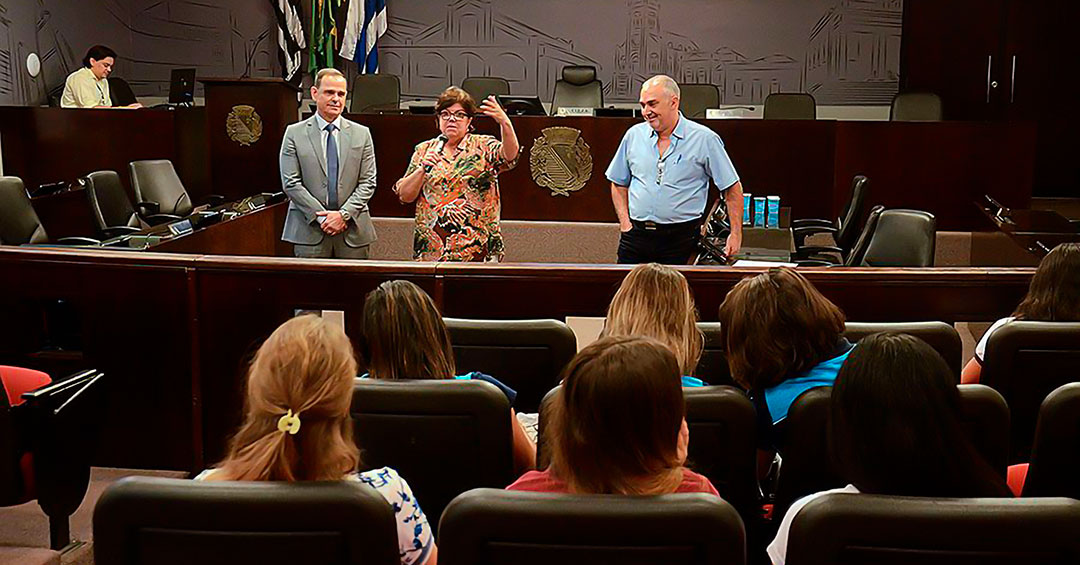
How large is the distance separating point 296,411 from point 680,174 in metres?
4.07

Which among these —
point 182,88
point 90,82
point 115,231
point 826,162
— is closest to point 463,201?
point 115,231

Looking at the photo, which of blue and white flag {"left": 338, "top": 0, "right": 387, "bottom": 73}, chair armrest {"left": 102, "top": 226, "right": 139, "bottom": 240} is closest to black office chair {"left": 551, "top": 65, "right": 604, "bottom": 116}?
blue and white flag {"left": 338, "top": 0, "right": 387, "bottom": 73}

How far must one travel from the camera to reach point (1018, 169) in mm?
9305

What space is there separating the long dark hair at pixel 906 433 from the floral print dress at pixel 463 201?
351cm

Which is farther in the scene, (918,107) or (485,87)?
(485,87)

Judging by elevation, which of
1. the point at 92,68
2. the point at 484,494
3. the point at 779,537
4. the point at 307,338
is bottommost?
the point at 779,537

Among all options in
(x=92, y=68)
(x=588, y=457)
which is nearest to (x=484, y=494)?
(x=588, y=457)

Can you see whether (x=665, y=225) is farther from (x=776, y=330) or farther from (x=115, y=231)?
(x=115, y=231)

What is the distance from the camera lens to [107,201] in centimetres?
744

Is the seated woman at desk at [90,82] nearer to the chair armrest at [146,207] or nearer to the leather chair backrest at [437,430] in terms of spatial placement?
the chair armrest at [146,207]

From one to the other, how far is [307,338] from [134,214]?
6234 millimetres

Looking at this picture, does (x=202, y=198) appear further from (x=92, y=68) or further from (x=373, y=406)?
(x=373, y=406)

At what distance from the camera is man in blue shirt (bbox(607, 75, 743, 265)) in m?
5.63

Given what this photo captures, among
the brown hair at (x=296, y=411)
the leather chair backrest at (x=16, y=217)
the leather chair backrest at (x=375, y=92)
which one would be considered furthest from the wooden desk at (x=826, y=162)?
the brown hair at (x=296, y=411)
